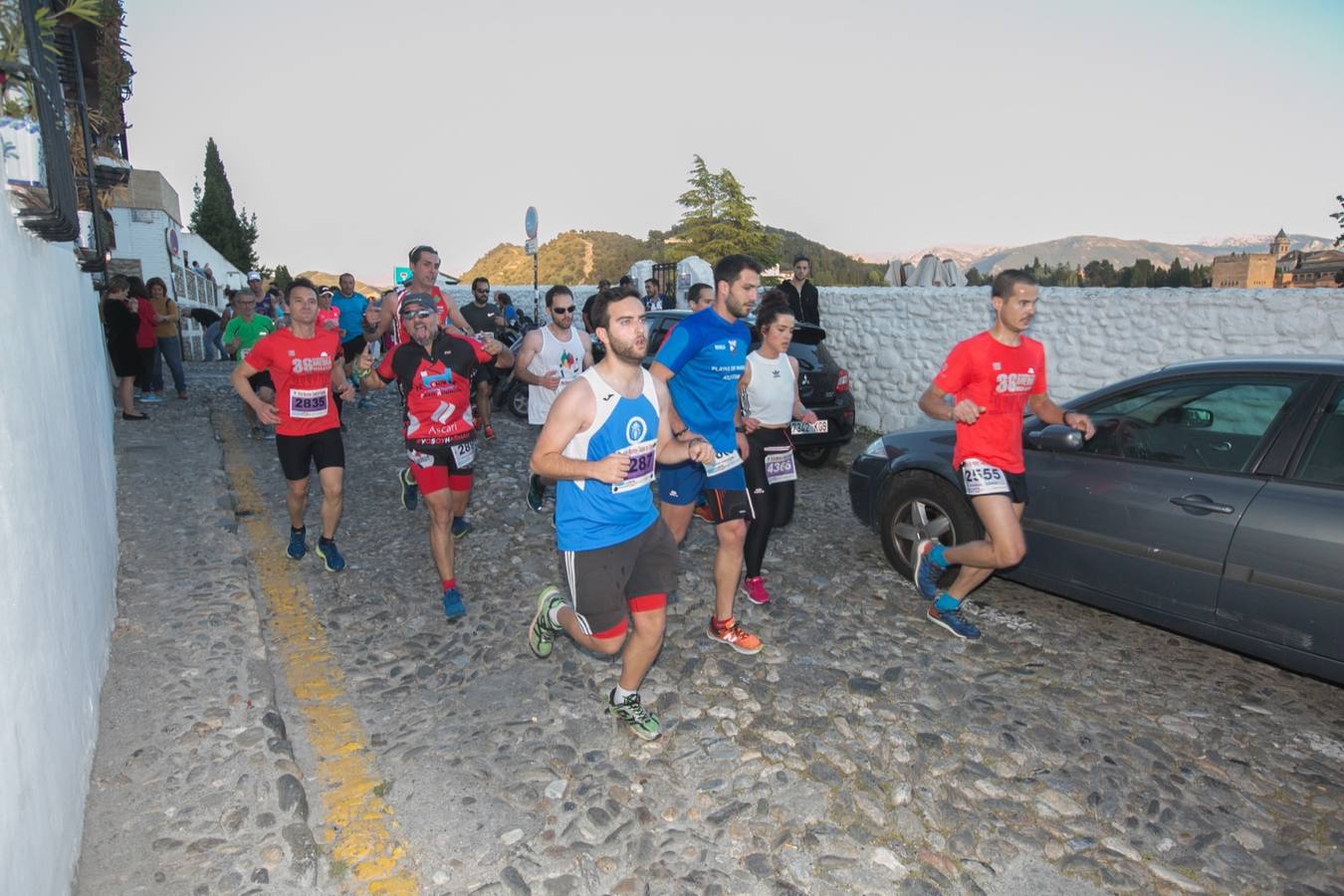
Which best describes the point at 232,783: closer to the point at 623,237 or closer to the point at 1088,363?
the point at 1088,363

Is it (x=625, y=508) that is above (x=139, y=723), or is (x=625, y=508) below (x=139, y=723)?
above

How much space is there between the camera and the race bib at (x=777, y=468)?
16.0ft

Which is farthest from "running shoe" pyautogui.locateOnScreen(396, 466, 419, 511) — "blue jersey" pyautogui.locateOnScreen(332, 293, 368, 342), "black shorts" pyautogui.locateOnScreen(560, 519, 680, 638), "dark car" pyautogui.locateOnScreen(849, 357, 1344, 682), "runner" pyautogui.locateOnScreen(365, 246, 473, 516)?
"blue jersey" pyautogui.locateOnScreen(332, 293, 368, 342)

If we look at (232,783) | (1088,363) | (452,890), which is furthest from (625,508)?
(1088,363)

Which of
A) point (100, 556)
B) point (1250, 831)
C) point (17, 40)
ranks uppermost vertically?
point (17, 40)

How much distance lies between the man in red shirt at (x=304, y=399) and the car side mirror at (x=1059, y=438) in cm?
436

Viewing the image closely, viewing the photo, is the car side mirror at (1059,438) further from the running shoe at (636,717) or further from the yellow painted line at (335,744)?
the yellow painted line at (335,744)

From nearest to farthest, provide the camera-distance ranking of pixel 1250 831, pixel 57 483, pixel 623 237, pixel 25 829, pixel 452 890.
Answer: pixel 25 829
pixel 452 890
pixel 1250 831
pixel 57 483
pixel 623 237

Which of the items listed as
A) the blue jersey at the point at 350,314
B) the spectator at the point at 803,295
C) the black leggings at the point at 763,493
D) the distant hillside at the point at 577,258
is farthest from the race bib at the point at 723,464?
the distant hillside at the point at 577,258

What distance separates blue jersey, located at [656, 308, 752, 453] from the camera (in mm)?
4340

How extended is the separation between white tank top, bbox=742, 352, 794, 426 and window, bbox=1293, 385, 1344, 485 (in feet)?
8.13

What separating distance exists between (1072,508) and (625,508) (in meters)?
2.67

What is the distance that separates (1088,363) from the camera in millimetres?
9148

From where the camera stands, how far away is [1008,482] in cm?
448
